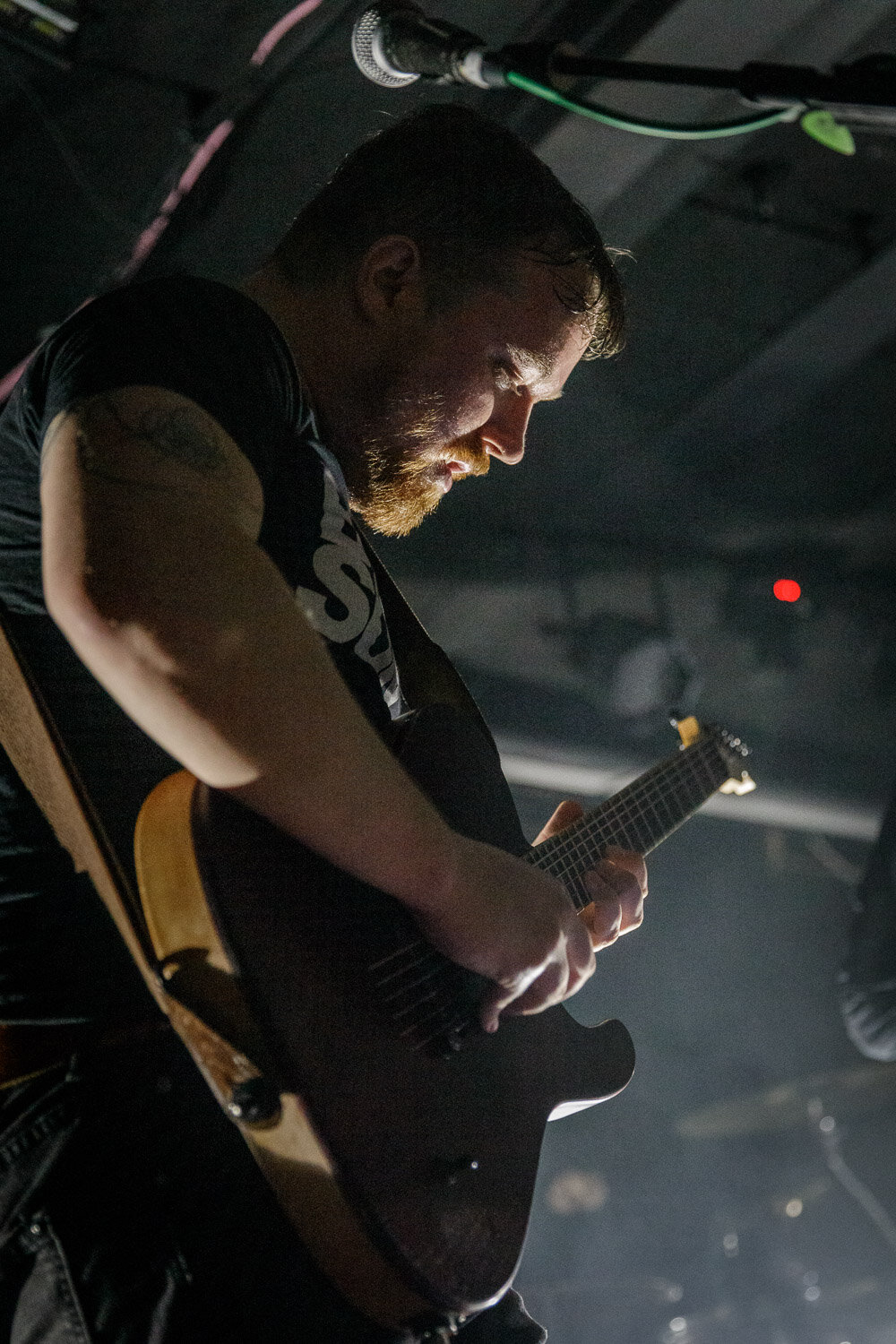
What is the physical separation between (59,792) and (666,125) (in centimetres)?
145

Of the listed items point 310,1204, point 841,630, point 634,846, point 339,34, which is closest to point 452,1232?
point 310,1204

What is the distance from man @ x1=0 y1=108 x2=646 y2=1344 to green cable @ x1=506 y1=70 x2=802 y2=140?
82 centimetres

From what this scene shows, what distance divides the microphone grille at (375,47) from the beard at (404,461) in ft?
2.37

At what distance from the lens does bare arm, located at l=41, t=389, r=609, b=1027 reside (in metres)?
0.88

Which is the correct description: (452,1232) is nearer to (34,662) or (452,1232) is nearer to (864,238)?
(34,662)

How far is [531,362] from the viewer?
1.75 metres

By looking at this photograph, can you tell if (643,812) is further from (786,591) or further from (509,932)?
(786,591)

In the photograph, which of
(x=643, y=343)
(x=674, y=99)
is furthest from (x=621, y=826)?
(x=643, y=343)

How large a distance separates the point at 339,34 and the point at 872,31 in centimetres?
181

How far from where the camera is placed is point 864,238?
4.01m

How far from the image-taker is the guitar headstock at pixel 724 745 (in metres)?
2.49

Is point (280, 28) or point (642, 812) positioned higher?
point (280, 28)

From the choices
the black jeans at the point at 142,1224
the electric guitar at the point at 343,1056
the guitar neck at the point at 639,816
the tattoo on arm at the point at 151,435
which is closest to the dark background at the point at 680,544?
the guitar neck at the point at 639,816

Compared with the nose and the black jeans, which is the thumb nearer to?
the nose
